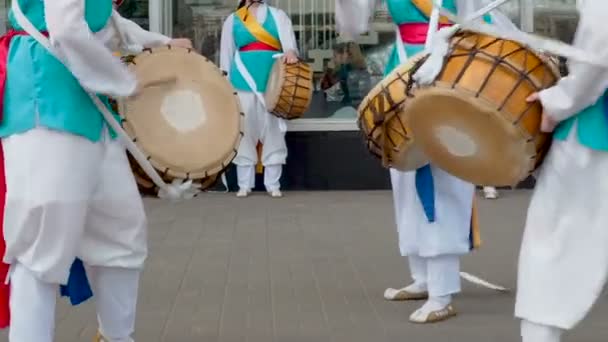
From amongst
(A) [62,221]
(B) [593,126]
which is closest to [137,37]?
(A) [62,221]

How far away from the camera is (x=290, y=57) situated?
9.88m

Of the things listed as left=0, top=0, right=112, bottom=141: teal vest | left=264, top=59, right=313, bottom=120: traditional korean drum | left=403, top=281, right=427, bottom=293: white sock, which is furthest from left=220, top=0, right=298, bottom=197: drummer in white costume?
left=0, top=0, right=112, bottom=141: teal vest

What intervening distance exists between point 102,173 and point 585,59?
67.1 inches

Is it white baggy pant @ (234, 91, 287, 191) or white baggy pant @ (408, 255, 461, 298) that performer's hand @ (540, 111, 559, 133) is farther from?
white baggy pant @ (234, 91, 287, 191)

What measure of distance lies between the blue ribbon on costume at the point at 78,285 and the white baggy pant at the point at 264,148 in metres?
6.01

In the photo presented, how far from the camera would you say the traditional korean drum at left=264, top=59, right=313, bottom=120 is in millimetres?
9758

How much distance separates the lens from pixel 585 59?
3.65 metres

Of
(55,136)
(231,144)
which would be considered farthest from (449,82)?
(55,136)

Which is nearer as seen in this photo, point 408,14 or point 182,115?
point 182,115

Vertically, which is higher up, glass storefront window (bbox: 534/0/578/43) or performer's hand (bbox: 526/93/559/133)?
performer's hand (bbox: 526/93/559/133)

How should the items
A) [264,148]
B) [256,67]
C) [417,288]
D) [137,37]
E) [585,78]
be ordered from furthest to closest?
[264,148], [256,67], [417,288], [137,37], [585,78]

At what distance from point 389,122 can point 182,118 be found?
0.80m

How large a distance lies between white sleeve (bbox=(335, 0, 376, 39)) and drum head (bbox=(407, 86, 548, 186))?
Answer: 127cm

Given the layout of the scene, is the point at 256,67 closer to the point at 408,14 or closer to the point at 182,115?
the point at 408,14
